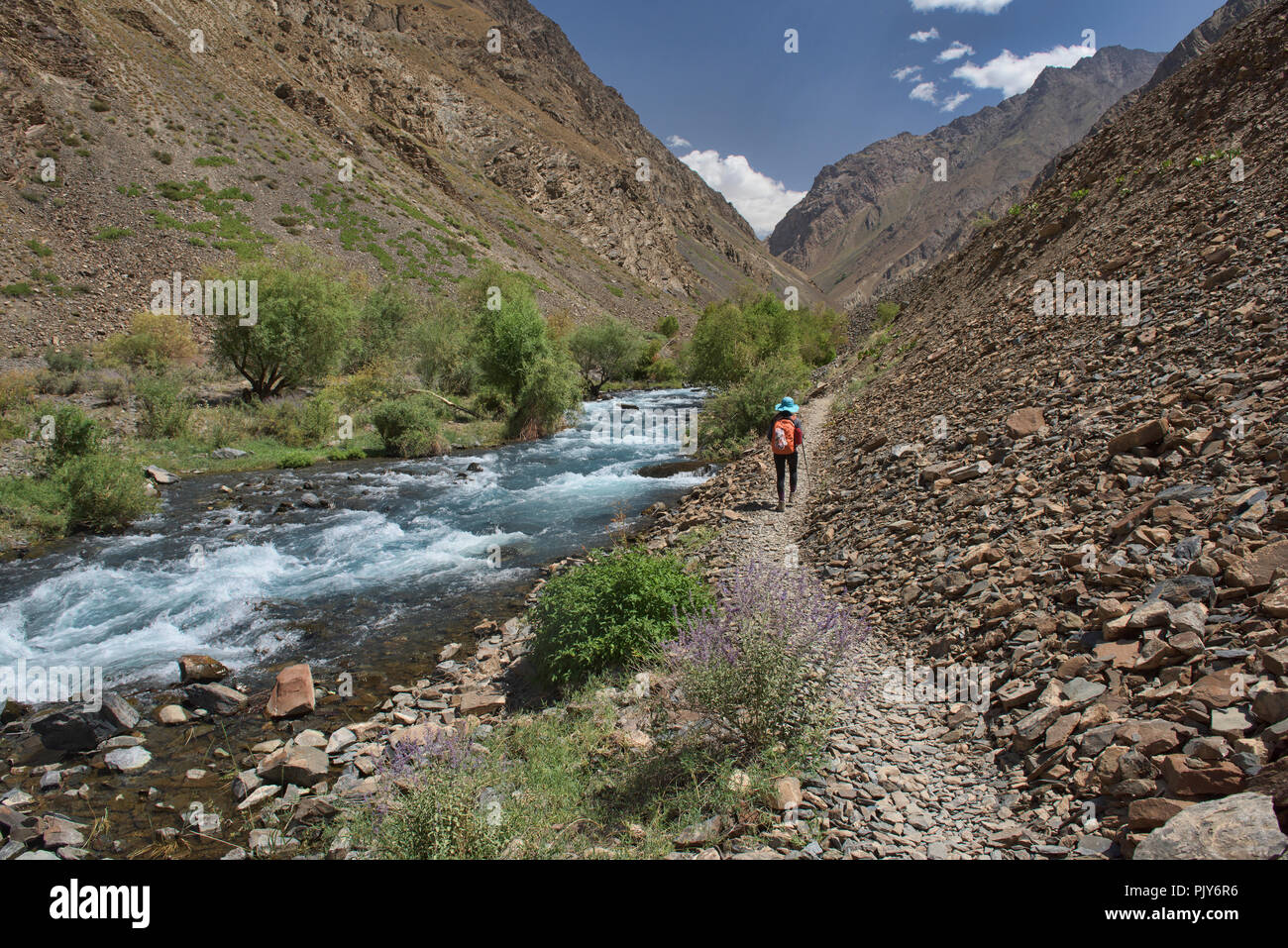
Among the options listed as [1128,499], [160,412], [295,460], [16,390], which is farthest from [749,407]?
[16,390]

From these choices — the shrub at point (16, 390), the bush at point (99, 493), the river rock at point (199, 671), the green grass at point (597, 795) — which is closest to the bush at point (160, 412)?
the shrub at point (16, 390)

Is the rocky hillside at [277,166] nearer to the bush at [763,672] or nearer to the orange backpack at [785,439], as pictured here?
the orange backpack at [785,439]

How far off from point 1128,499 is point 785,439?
18.7 ft

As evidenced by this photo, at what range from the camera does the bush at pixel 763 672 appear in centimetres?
399

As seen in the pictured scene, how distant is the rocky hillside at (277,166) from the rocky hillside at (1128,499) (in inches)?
1333

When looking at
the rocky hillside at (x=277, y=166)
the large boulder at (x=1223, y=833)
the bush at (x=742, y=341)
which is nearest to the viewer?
the large boulder at (x=1223, y=833)

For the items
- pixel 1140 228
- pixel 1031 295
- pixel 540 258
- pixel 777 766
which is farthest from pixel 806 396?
pixel 540 258

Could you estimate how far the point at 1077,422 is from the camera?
6.64m

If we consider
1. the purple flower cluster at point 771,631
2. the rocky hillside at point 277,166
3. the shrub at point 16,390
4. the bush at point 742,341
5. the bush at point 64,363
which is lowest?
the purple flower cluster at point 771,631

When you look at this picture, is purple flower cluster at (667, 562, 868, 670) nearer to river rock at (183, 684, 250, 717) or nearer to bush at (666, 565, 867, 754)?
bush at (666, 565, 867, 754)

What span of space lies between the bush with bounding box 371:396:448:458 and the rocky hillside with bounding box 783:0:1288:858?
16.1m

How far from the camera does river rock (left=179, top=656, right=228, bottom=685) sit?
7277 millimetres

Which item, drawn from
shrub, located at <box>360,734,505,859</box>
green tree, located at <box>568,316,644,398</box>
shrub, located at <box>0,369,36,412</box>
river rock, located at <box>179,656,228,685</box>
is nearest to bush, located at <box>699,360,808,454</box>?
river rock, located at <box>179,656,228,685</box>
